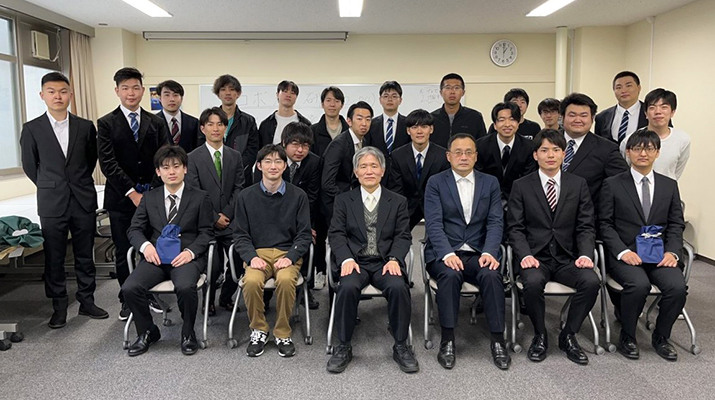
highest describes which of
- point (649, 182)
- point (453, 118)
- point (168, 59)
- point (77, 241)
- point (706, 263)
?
point (168, 59)

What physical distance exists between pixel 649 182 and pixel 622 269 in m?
0.57

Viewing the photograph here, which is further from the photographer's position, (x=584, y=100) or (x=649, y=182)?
(x=584, y=100)

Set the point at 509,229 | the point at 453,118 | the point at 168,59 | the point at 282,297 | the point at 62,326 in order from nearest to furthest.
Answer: the point at 282,297
the point at 509,229
the point at 62,326
the point at 453,118
the point at 168,59

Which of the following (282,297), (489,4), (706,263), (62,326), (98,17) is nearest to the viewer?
(282,297)

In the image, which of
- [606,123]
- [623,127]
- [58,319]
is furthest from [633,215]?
[58,319]

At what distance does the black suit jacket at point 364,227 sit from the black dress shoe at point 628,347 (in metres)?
1.37

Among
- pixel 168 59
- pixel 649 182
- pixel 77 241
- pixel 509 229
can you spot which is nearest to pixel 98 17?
pixel 168 59

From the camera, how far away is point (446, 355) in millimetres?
2859

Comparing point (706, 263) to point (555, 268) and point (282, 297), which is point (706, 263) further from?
point (282, 297)

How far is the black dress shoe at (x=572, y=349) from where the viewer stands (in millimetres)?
2853

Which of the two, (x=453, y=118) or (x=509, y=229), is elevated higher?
(x=453, y=118)

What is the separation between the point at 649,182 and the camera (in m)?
3.10

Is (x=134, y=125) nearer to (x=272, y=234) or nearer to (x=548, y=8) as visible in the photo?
(x=272, y=234)

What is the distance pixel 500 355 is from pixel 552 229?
0.83 m
